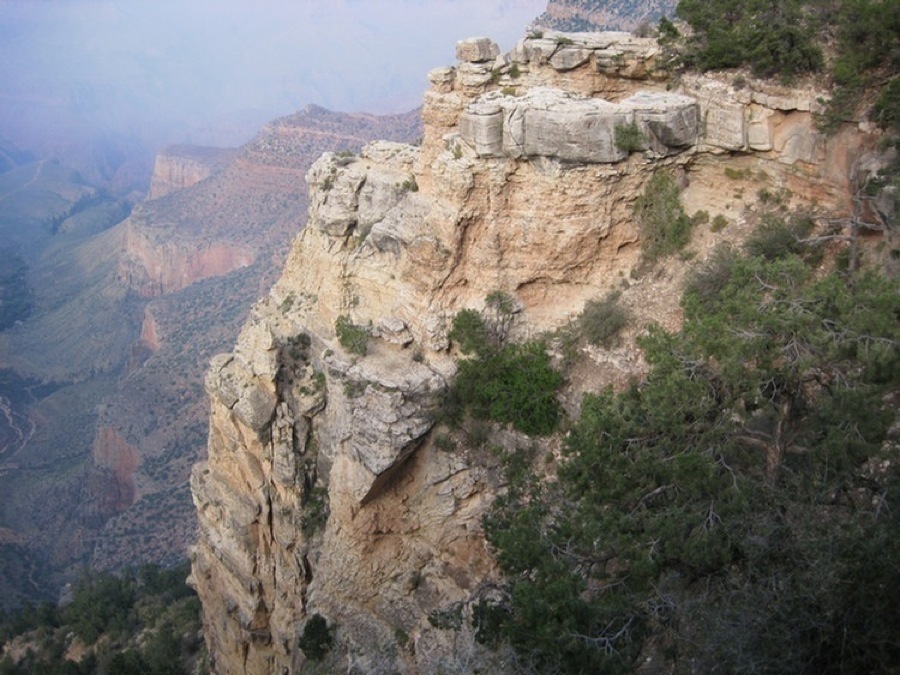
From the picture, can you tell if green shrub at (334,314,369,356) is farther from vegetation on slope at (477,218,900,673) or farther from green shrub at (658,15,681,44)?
green shrub at (658,15,681,44)

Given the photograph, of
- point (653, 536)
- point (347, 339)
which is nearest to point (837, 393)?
point (653, 536)

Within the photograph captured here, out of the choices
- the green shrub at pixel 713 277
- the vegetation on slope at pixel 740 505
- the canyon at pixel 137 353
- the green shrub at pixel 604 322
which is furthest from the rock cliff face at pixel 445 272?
the canyon at pixel 137 353

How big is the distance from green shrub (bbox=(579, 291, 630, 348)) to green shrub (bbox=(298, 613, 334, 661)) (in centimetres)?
1102

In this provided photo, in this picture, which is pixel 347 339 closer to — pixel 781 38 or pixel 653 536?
pixel 653 536

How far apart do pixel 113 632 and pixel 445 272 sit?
90.8 ft

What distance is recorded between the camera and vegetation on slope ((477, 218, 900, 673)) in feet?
31.6

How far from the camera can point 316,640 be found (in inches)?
809

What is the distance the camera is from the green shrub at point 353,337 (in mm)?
20375

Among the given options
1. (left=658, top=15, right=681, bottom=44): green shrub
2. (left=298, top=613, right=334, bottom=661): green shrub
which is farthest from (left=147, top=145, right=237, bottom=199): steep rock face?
(left=298, top=613, right=334, bottom=661): green shrub

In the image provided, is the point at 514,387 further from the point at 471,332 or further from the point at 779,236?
the point at 779,236

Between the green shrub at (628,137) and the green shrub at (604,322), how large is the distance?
378cm

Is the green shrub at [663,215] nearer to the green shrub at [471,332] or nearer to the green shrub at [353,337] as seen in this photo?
the green shrub at [471,332]

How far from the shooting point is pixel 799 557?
10367mm

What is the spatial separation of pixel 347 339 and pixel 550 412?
20.5ft
